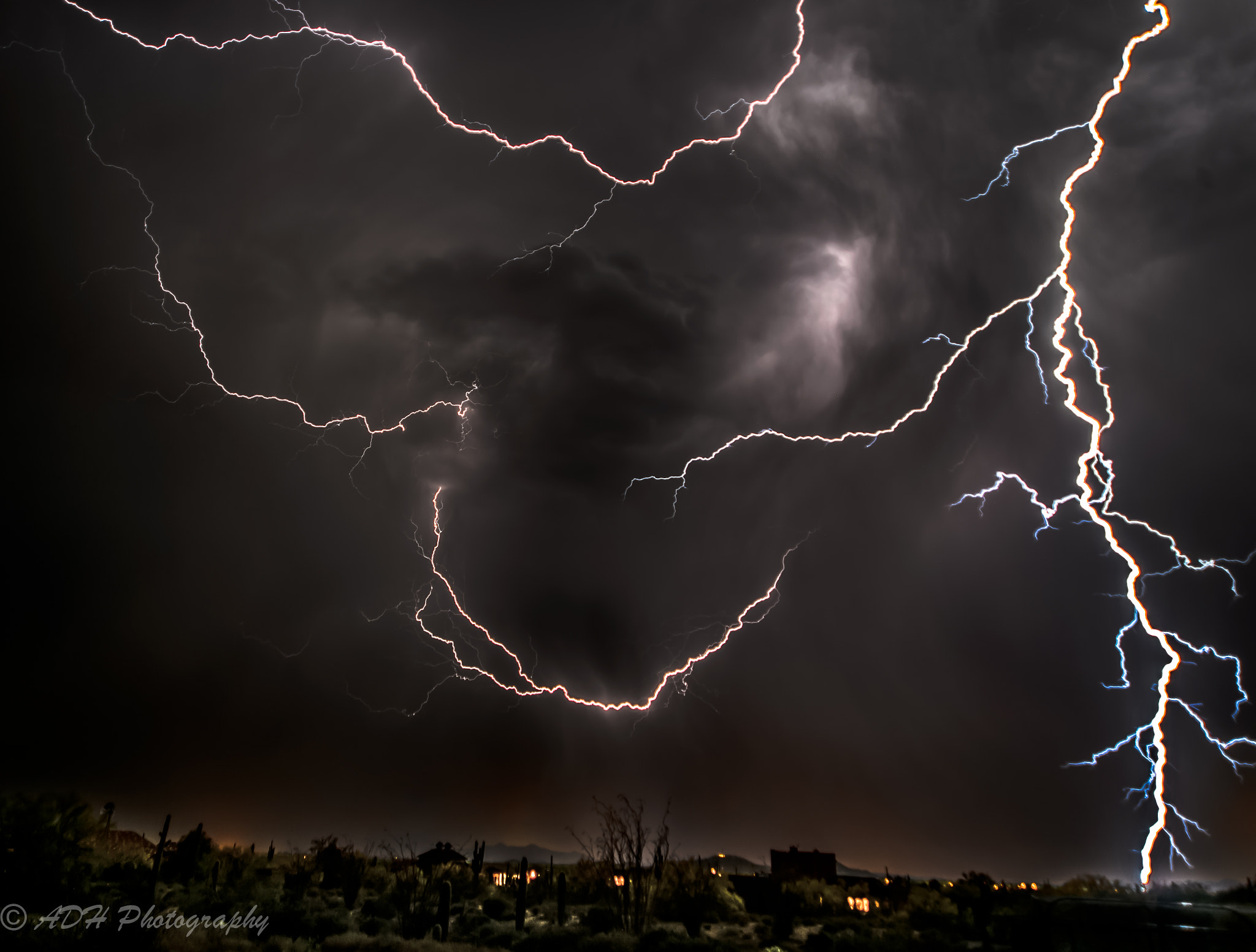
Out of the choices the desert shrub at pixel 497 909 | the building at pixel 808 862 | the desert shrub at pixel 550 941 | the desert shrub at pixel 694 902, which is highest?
the desert shrub at pixel 550 941

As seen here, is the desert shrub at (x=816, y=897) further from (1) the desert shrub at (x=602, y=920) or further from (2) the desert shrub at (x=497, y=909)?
(2) the desert shrub at (x=497, y=909)

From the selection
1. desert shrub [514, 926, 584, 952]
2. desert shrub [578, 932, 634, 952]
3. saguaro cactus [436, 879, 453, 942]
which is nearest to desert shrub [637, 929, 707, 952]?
desert shrub [578, 932, 634, 952]

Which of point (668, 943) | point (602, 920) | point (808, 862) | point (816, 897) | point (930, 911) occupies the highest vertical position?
point (668, 943)

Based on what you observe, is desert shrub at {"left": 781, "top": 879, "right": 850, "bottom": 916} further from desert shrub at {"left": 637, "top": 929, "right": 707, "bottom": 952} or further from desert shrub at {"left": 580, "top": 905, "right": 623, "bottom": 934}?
desert shrub at {"left": 637, "top": 929, "right": 707, "bottom": 952}

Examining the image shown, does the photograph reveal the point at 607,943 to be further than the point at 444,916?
No

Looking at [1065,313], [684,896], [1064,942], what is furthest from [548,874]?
[1065,313]

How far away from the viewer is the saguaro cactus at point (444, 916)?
1120 centimetres

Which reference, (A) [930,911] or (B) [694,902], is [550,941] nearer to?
(B) [694,902]

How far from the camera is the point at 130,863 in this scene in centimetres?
1389

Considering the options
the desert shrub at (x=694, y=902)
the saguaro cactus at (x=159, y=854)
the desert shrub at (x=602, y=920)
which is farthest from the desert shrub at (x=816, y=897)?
the saguaro cactus at (x=159, y=854)

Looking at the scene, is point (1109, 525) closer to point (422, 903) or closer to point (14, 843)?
point (422, 903)

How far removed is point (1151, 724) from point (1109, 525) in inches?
218

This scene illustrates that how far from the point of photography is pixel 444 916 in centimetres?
1153

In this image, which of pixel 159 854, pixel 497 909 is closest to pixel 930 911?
pixel 497 909
